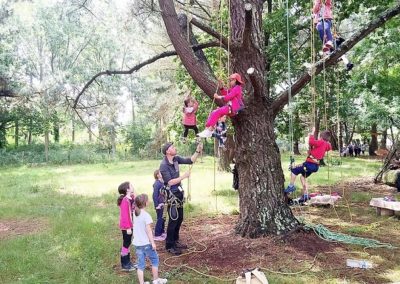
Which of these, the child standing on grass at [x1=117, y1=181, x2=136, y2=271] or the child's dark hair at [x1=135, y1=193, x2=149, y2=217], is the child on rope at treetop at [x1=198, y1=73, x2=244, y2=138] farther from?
the child's dark hair at [x1=135, y1=193, x2=149, y2=217]

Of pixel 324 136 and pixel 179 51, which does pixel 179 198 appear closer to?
pixel 179 51

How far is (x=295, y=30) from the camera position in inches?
411

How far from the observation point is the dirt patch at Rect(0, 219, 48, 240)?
340 inches

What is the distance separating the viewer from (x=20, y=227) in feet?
30.2

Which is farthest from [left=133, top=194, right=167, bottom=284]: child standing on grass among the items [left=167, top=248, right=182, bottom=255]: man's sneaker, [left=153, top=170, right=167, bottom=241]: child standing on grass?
[left=153, top=170, right=167, bottom=241]: child standing on grass

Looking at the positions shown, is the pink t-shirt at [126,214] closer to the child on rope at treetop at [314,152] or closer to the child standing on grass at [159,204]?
the child standing on grass at [159,204]

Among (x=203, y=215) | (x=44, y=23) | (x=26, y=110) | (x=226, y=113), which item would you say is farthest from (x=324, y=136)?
(x=44, y=23)

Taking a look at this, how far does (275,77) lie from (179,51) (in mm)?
4722

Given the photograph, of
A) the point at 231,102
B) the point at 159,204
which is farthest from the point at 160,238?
the point at 231,102

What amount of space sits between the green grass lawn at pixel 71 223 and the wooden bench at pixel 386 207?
2.04m

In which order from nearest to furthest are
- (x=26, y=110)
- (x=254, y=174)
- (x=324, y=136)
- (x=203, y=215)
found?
(x=254, y=174) → (x=324, y=136) → (x=203, y=215) → (x=26, y=110)

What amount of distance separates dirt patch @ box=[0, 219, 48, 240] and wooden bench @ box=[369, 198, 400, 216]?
A: 23.7ft

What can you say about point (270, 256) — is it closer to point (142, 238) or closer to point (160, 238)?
point (142, 238)

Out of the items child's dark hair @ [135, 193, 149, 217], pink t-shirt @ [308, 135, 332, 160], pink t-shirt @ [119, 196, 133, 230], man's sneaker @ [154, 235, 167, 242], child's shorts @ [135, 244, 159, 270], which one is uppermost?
pink t-shirt @ [308, 135, 332, 160]
